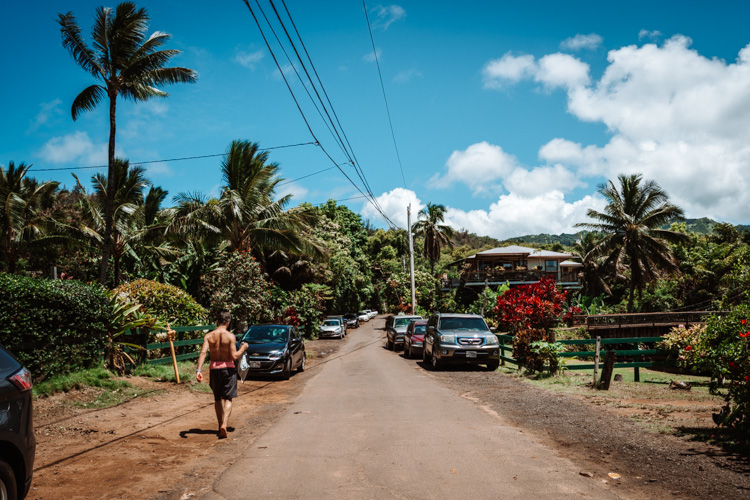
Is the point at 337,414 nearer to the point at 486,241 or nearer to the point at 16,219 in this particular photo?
the point at 16,219

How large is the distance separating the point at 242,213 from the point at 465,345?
11811 mm

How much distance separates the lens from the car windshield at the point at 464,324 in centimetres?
1747

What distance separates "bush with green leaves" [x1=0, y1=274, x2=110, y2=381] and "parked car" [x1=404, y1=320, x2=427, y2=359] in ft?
44.8

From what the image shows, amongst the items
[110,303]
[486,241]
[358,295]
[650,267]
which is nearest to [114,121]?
[110,303]

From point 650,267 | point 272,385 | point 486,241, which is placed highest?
point 486,241

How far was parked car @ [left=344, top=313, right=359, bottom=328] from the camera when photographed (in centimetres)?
5324

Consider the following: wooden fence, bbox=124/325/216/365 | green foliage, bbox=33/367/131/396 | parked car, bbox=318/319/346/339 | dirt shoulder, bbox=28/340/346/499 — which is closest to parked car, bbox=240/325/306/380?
A: wooden fence, bbox=124/325/216/365

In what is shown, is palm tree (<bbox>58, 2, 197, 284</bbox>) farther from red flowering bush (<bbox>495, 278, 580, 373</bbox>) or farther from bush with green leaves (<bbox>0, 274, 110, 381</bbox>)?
red flowering bush (<bbox>495, 278, 580, 373</bbox>)

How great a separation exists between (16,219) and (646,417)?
27.8 meters

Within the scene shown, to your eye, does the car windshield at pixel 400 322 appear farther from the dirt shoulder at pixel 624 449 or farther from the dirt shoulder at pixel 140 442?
the dirt shoulder at pixel 624 449

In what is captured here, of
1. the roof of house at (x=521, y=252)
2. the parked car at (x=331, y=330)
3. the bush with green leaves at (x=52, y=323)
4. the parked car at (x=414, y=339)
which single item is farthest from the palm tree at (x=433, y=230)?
the bush with green leaves at (x=52, y=323)

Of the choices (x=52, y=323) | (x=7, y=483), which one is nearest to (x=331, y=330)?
(x=52, y=323)

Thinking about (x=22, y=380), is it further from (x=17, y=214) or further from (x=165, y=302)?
(x=17, y=214)

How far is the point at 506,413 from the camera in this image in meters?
9.34
